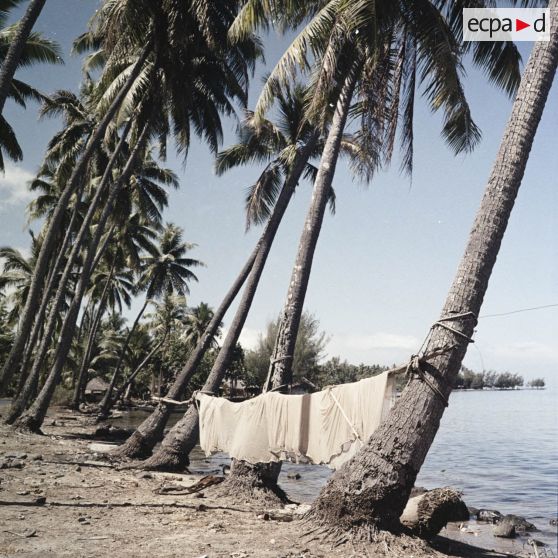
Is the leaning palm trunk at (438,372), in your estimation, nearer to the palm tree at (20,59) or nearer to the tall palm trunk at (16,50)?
the tall palm trunk at (16,50)

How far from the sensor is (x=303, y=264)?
9344 millimetres

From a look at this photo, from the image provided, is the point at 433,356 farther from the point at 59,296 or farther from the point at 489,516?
the point at 59,296

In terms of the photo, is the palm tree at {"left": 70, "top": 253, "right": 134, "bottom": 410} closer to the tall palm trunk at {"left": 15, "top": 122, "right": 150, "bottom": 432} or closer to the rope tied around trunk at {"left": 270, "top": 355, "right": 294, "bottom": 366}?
the tall palm trunk at {"left": 15, "top": 122, "right": 150, "bottom": 432}

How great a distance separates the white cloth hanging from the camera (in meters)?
6.09

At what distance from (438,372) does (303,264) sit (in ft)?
14.1

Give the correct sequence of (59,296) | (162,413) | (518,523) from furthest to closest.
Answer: (59,296)
(162,413)
(518,523)

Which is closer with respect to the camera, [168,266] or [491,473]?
[491,473]

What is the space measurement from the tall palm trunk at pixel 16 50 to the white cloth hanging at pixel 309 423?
23.8ft

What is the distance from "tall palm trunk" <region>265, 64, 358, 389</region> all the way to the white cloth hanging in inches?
38.6

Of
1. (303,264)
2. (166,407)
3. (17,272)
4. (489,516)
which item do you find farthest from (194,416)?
(17,272)

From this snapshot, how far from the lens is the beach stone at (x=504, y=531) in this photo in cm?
925

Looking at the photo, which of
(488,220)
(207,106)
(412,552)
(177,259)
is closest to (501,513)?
(412,552)

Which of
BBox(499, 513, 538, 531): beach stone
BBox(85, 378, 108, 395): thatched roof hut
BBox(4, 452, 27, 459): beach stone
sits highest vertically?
BBox(4, 452, 27, 459): beach stone

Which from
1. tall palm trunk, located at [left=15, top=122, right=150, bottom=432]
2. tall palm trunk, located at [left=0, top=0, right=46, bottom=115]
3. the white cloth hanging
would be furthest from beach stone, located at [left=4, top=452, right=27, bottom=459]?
tall palm trunk, located at [left=0, top=0, right=46, bottom=115]
